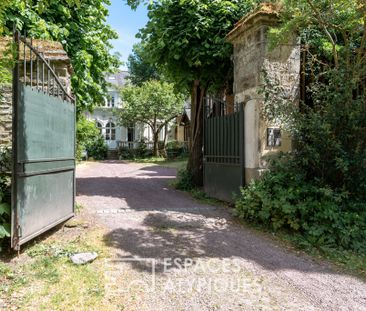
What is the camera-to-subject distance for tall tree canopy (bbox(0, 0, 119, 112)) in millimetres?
6648

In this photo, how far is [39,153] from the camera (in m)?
4.29

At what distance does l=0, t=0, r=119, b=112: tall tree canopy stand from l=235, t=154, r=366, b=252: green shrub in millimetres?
4631

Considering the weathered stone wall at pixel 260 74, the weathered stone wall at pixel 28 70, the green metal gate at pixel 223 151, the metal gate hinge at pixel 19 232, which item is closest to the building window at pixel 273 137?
the weathered stone wall at pixel 260 74

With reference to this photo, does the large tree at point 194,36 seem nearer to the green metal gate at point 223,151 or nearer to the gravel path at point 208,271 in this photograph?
the green metal gate at point 223,151

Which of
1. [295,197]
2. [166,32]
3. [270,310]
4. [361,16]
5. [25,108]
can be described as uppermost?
[166,32]

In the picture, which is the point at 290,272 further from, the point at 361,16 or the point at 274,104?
the point at 361,16

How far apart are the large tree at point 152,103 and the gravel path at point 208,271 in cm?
1875

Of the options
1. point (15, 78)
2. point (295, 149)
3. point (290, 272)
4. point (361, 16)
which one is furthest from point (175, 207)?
point (361, 16)

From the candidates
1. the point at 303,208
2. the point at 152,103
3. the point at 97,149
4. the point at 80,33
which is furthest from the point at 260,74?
the point at 97,149

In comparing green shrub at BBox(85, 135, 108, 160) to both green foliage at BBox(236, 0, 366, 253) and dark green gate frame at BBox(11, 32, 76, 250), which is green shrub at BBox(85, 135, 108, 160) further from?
green foliage at BBox(236, 0, 366, 253)

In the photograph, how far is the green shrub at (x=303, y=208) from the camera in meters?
4.62

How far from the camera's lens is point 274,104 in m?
5.81

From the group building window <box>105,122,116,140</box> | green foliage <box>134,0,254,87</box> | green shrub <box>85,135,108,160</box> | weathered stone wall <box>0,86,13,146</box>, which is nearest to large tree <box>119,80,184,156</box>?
green shrub <box>85,135,108,160</box>

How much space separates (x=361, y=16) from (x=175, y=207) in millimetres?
4629
